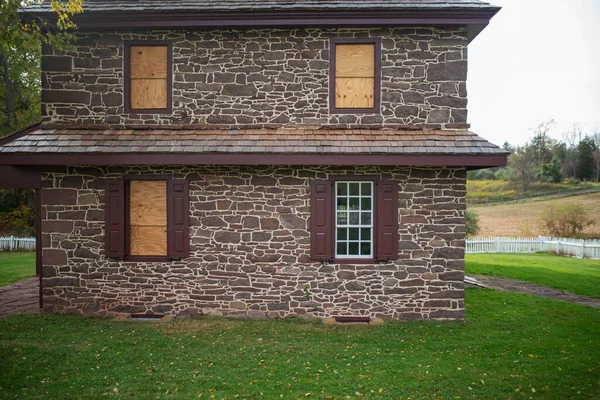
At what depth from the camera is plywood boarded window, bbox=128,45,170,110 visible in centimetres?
903

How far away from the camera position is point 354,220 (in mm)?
8828

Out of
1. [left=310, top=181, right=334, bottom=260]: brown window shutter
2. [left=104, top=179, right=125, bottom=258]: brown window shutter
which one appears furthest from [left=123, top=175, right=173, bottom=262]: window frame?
[left=310, top=181, right=334, bottom=260]: brown window shutter

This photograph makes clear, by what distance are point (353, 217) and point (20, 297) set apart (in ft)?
27.9

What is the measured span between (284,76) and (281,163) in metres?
2.04

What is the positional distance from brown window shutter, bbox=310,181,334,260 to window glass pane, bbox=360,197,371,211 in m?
0.75

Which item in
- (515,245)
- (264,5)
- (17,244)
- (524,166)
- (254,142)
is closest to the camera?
(254,142)

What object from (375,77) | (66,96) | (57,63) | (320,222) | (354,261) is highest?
(57,63)

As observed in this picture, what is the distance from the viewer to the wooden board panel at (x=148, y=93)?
9.07m

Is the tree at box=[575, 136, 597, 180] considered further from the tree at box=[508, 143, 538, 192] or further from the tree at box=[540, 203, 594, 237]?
the tree at box=[540, 203, 594, 237]

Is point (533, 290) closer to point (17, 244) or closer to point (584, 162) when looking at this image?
point (17, 244)

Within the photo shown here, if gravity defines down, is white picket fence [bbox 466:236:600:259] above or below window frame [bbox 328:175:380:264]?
below

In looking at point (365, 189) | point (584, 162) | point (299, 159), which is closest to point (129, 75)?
point (299, 159)

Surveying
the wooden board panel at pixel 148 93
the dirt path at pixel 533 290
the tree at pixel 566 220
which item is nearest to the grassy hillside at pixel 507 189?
the tree at pixel 566 220

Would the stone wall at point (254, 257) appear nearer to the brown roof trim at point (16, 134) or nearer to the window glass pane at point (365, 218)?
the window glass pane at point (365, 218)
